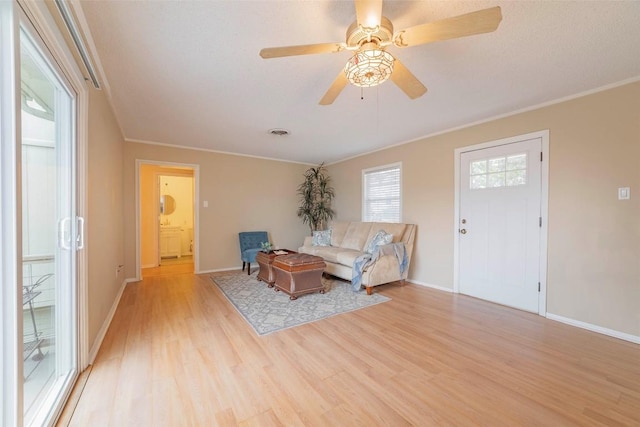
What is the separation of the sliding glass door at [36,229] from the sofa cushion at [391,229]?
3602 mm

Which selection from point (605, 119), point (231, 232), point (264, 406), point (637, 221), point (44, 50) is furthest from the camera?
point (231, 232)

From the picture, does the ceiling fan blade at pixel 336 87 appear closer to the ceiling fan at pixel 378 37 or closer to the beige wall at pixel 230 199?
the ceiling fan at pixel 378 37

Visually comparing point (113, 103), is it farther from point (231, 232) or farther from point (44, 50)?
point (231, 232)

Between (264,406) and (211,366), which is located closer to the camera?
(264,406)

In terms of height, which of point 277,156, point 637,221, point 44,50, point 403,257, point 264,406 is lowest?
point 264,406

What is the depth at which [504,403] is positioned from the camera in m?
1.51

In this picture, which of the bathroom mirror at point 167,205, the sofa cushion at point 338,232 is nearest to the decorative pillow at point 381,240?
the sofa cushion at point 338,232

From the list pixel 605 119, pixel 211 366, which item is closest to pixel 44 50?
pixel 211 366

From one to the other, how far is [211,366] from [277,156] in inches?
163

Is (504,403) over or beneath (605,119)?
beneath

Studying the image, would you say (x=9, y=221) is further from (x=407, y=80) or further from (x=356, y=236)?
(x=356, y=236)

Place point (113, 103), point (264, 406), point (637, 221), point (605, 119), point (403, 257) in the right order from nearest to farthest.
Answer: point (264, 406) < point (637, 221) < point (605, 119) < point (113, 103) < point (403, 257)

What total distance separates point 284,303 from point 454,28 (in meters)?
2.95

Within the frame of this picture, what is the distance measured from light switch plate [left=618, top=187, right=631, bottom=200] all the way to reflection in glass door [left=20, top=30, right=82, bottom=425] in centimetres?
A: 427
